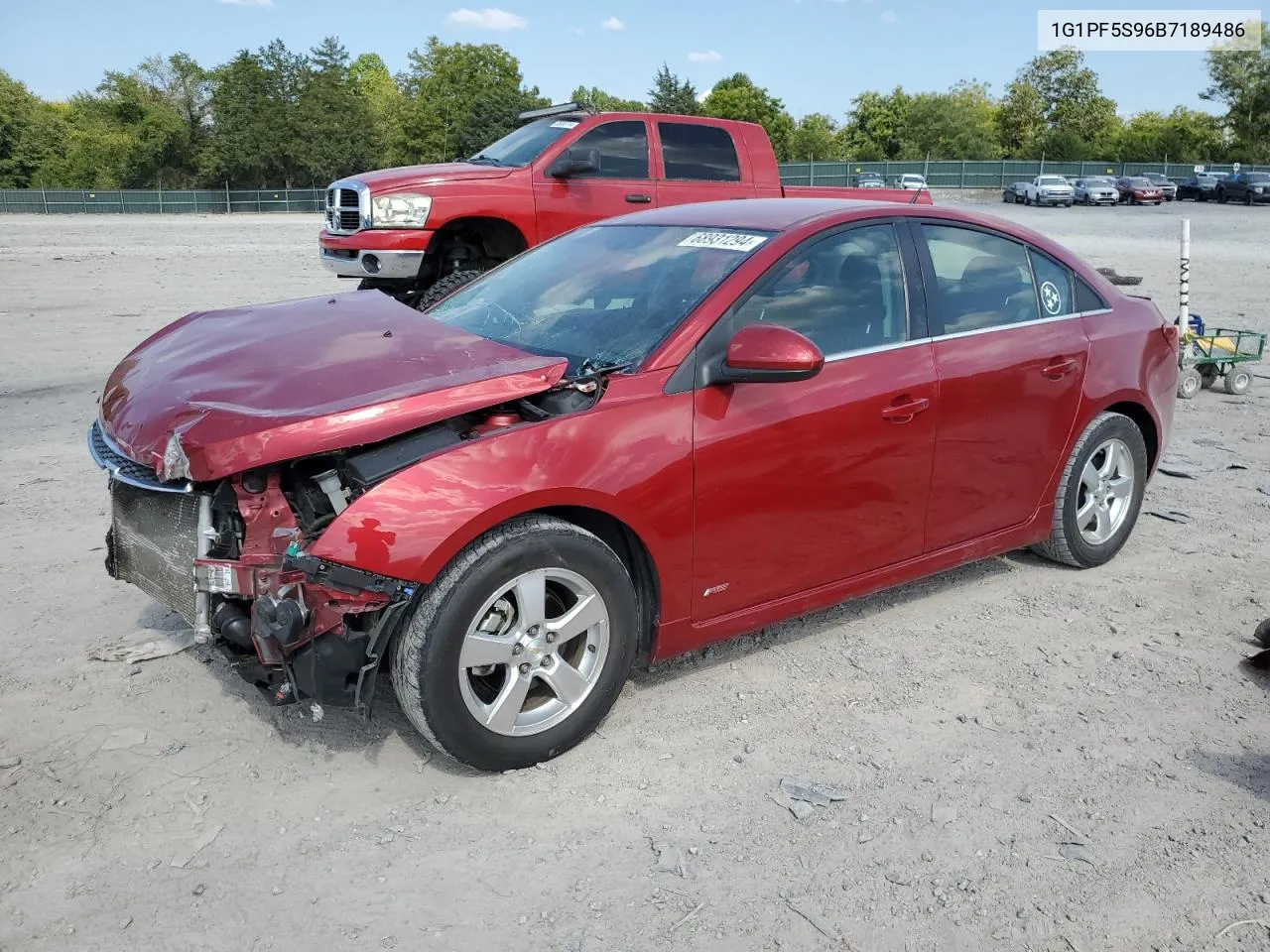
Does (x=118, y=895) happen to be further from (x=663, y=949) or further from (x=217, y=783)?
(x=663, y=949)

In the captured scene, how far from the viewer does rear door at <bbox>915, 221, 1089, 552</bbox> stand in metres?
4.29

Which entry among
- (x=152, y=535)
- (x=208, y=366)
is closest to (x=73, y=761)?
(x=152, y=535)

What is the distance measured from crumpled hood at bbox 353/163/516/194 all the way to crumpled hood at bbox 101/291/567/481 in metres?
6.08

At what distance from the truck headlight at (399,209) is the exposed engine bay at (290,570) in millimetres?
6868

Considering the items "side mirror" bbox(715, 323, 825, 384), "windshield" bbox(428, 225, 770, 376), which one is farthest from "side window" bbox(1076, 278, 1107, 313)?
"side mirror" bbox(715, 323, 825, 384)

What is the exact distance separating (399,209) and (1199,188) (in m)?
51.3

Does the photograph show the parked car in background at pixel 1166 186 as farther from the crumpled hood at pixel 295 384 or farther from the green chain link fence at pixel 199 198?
the crumpled hood at pixel 295 384

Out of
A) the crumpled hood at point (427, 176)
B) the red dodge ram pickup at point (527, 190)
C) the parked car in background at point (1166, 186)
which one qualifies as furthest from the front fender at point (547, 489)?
the parked car in background at point (1166, 186)

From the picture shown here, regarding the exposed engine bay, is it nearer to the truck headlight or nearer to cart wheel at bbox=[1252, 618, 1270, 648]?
cart wheel at bbox=[1252, 618, 1270, 648]

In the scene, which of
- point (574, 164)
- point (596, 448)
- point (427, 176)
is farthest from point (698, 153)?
point (596, 448)

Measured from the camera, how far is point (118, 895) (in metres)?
2.80

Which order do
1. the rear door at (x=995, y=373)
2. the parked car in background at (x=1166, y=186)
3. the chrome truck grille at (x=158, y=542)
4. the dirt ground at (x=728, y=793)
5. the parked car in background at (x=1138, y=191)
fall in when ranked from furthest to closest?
the parked car in background at (x=1166, y=186)
the parked car in background at (x=1138, y=191)
the rear door at (x=995, y=373)
the chrome truck grille at (x=158, y=542)
the dirt ground at (x=728, y=793)

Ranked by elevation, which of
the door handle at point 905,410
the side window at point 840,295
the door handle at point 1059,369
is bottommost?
the door handle at point 905,410

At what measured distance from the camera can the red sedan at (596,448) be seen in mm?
3115
